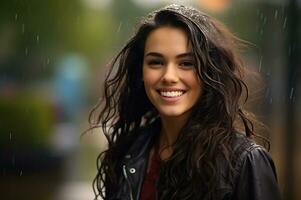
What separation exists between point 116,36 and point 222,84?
15.3 ft

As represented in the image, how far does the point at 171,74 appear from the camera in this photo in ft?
6.78

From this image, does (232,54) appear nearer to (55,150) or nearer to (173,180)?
(173,180)

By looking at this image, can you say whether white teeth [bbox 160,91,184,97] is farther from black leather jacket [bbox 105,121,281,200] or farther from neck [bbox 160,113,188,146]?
black leather jacket [bbox 105,121,281,200]

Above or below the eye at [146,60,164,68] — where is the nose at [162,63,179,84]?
below

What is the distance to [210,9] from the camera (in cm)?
598

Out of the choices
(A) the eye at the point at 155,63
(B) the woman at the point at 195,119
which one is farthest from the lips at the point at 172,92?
(A) the eye at the point at 155,63

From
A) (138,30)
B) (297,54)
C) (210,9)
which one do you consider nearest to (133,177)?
(138,30)

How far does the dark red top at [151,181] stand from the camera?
2.18 metres

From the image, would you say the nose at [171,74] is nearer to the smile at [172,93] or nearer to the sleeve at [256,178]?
the smile at [172,93]

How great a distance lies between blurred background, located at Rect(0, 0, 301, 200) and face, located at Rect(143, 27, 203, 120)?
12.5ft

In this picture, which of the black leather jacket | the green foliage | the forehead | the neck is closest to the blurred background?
the green foliage

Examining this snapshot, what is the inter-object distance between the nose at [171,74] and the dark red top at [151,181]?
373 mm

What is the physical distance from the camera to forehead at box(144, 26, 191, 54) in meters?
2.07

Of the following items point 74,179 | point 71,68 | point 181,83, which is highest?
point 181,83
